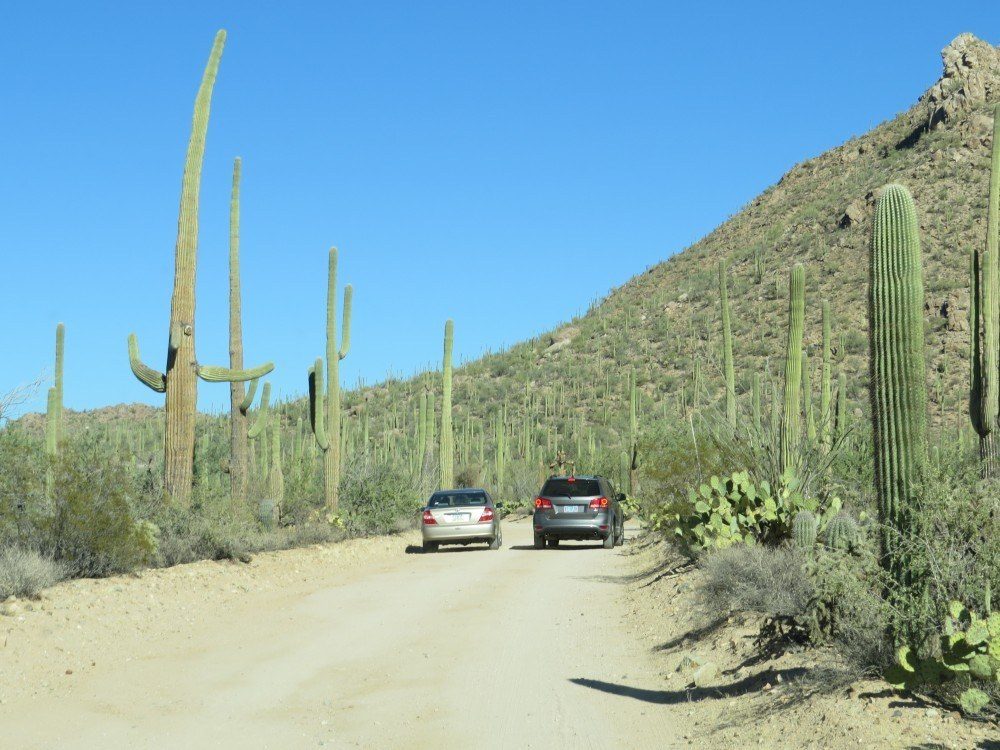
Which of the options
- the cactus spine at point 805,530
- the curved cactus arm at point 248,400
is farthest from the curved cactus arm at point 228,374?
the cactus spine at point 805,530

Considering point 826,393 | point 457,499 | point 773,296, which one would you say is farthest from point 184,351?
point 773,296

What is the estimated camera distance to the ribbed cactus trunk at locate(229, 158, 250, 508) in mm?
23109

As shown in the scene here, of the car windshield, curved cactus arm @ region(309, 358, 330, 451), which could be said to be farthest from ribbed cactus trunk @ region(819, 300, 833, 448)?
curved cactus arm @ region(309, 358, 330, 451)

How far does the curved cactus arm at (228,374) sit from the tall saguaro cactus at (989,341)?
12.0 m

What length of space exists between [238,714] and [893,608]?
15.5 ft

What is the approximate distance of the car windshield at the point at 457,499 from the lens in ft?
82.4

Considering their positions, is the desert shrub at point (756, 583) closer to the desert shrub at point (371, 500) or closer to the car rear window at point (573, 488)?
the car rear window at point (573, 488)

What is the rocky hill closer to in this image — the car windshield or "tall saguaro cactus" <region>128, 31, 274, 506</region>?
the car windshield

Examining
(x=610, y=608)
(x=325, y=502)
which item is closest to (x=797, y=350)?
(x=610, y=608)

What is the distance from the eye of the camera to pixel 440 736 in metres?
7.42

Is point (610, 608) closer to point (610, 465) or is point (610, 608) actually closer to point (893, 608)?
point (893, 608)

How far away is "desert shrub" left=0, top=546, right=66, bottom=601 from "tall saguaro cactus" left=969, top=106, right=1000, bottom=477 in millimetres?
13690

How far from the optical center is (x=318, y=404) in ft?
89.8

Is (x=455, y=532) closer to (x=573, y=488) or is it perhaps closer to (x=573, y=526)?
(x=573, y=526)
